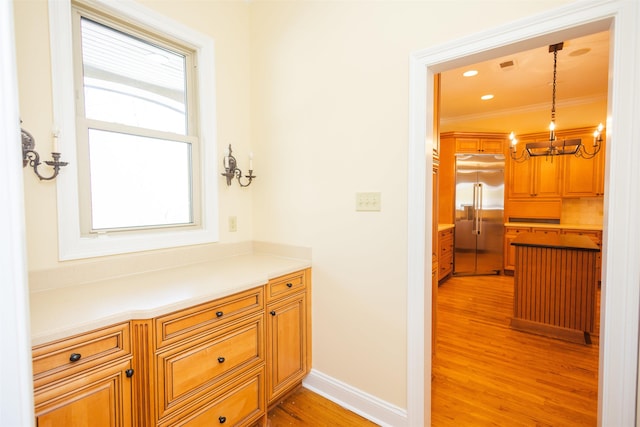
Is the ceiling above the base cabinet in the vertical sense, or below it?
above

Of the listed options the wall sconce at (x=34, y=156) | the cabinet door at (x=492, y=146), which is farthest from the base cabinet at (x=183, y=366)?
the cabinet door at (x=492, y=146)

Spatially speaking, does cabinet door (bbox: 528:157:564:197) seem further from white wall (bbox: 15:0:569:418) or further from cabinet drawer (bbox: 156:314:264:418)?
cabinet drawer (bbox: 156:314:264:418)

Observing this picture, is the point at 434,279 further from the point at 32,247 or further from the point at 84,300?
the point at 32,247

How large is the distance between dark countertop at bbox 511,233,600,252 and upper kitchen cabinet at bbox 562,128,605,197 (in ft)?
6.27

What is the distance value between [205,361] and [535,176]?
18.9 ft

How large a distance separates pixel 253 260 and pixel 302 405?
1.01 meters

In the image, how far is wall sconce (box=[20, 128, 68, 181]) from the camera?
136 centimetres

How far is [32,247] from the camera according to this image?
142 centimetres

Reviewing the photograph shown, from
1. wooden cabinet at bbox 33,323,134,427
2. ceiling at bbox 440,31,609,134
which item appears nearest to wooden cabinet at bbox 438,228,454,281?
ceiling at bbox 440,31,609,134

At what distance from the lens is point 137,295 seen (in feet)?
4.59

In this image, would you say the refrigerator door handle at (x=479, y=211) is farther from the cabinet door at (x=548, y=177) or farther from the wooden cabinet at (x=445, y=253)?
the cabinet door at (x=548, y=177)

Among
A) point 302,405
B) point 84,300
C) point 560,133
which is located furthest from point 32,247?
point 560,133

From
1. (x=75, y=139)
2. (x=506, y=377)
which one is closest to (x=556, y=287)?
(x=506, y=377)

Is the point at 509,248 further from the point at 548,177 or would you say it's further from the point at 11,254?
the point at 11,254
